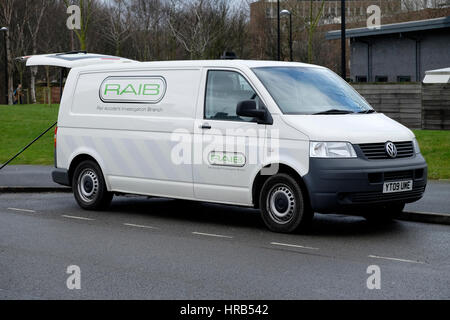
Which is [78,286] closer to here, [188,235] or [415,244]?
[188,235]

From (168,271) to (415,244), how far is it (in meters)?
2.92

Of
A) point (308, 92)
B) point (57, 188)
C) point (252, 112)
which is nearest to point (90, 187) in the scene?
point (57, 188)

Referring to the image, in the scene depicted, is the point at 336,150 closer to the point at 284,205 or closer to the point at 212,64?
the point at 284,205

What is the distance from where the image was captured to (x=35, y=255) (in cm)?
859

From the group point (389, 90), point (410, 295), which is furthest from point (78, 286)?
point (389, 90)

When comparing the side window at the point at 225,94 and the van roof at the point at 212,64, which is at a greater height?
the van roof at the point at 212,64

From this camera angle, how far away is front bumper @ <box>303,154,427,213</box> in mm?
9359

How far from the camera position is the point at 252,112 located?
388 inches

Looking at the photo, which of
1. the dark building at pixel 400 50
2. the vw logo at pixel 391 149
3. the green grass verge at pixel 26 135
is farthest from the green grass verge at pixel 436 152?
the dark building at pixel 400 50

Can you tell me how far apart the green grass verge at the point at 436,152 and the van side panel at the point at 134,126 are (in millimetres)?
7186

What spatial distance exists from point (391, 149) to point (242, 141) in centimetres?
174

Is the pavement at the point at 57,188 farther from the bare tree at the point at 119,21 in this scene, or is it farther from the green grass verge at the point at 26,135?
the bare tree at the point at 119,21

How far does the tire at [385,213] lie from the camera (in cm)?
1066

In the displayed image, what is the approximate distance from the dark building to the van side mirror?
25.3 meters
